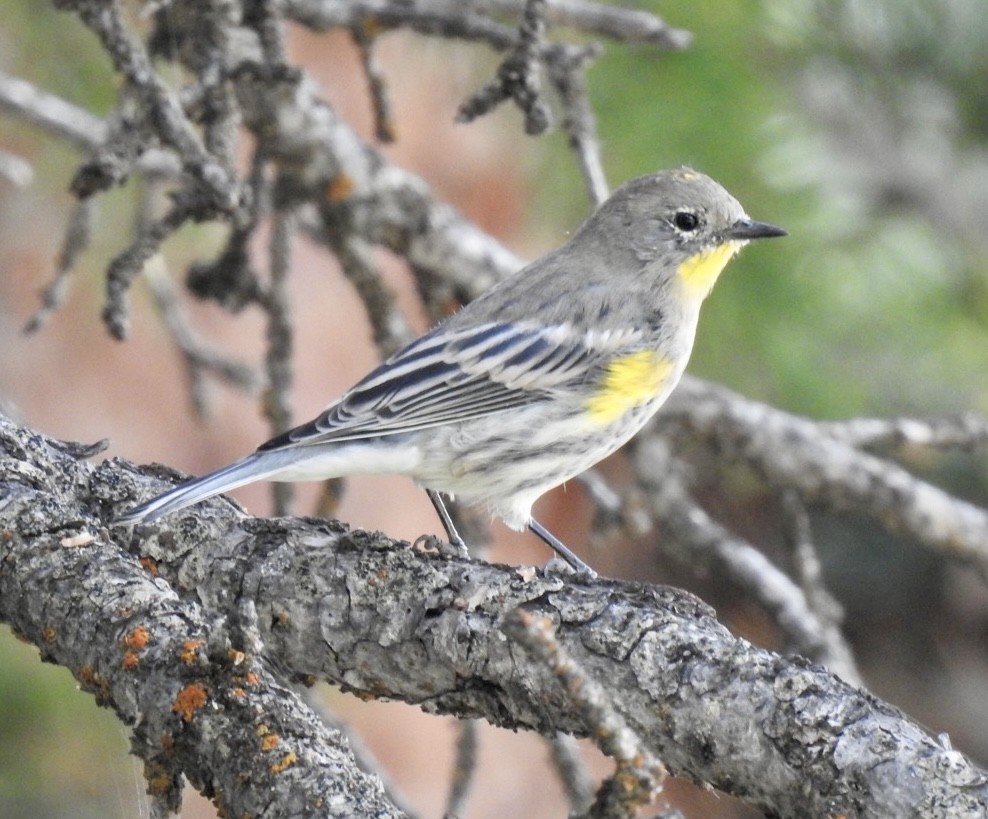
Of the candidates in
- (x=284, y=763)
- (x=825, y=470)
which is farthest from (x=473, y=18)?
(x=284, y=763)

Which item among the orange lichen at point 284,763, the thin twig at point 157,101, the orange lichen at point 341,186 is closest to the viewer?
the orange lichen at point 284,763

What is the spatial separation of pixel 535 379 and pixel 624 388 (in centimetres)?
24

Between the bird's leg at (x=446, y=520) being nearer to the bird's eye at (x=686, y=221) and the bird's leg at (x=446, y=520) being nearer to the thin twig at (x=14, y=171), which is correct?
the bird's eye at (x=686, y=221)

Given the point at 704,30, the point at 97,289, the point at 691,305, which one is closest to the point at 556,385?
the point at 691,305

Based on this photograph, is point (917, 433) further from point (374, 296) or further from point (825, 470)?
point (374, 296)

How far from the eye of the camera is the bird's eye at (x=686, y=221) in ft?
13.5

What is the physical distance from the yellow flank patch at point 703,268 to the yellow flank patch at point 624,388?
46 centimetres

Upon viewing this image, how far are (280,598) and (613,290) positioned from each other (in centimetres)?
190

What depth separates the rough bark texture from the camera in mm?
1881

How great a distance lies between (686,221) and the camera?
162 inches

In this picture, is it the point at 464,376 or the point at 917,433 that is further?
the point at 917,433

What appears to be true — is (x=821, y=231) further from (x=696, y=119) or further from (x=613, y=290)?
(x=613, y=290)

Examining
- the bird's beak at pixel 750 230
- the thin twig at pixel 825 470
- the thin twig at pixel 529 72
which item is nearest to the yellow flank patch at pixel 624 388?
the thin twig at pixel 825 470

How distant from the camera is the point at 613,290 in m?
4.05
